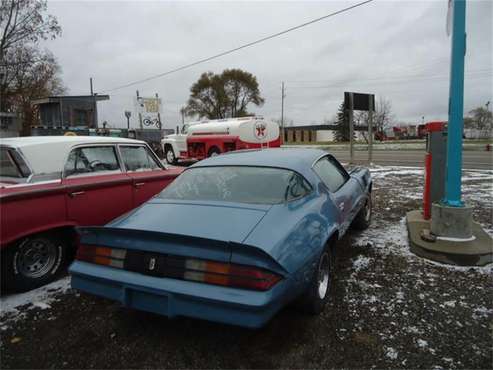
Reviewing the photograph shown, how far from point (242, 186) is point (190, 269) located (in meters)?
1.11

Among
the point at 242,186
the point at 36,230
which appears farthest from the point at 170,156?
the point at 242,186

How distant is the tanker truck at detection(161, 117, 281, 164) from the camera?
50.9 feet

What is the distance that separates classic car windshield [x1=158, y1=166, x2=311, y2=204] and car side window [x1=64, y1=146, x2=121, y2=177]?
1.43 metres

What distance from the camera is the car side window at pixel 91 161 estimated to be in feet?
13.3

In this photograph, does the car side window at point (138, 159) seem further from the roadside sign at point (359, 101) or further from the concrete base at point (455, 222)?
the roadside sign at point (359, 101)

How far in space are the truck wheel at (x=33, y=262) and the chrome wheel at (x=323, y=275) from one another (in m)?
2.79

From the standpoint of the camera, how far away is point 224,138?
51.5ft

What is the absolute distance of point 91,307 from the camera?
3082 mm

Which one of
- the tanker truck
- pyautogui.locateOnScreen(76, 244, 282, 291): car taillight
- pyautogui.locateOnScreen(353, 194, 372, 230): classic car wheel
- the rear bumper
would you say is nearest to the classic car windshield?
pyautogui.locateOnScreen(76, 244, 282, 291): car taillight

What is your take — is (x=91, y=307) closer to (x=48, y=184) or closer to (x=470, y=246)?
(x=48, y=184)

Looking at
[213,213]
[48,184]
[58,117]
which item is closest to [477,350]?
[213,213]

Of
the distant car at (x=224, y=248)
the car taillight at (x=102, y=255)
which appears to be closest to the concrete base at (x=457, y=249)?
the distant car at (x=224, y=248)

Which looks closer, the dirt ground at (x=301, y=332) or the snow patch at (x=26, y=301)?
the dirt ground at (x=301, y=332)

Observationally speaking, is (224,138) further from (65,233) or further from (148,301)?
(148,301)
